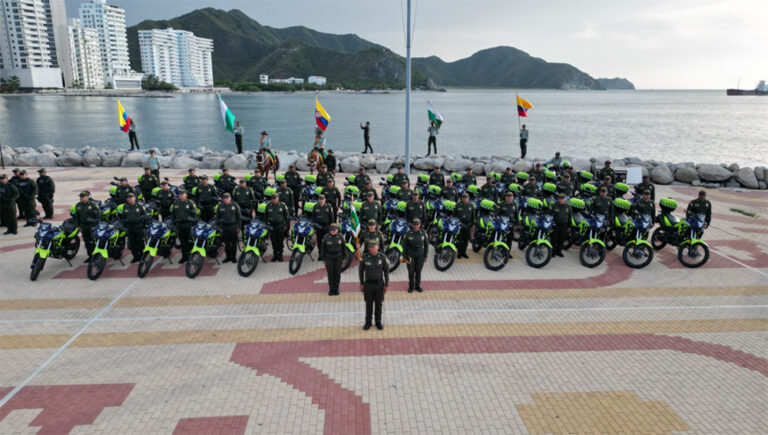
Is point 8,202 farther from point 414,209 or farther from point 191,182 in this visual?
point 414,209

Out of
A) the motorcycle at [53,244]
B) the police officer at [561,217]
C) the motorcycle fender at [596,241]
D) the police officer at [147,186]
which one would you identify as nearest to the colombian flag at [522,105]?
the police officer at [561,217]

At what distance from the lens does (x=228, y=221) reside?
10.4 m

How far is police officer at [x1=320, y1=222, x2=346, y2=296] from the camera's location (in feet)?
28.6

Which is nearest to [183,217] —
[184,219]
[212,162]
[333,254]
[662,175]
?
[184,219]

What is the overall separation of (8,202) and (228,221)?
6835 millimetres

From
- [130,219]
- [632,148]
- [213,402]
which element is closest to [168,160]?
[130,219]

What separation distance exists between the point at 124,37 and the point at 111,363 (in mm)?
205448

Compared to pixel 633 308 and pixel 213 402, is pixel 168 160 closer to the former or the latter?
pixel 213 402

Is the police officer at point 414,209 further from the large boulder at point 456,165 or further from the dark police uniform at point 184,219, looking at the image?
the large boulder at point 456,165

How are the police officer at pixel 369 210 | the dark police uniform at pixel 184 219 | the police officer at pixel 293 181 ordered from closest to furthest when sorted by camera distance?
1. the dark police uniform at pixel 184 219
2. the police officer at pixel 369 210
3. the police officer at pixel 293 181

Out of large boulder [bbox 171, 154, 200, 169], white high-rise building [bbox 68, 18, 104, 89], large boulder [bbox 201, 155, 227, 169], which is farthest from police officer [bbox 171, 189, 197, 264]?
white high-rise building [bbox 68, 18, 104, 89]

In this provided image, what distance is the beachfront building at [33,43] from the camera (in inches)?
5630

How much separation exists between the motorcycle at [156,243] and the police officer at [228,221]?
113 cm

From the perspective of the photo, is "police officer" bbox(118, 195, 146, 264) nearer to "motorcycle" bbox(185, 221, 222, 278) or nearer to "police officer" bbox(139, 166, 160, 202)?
"motorcycle" bbox(185, 221, 222, 278)
